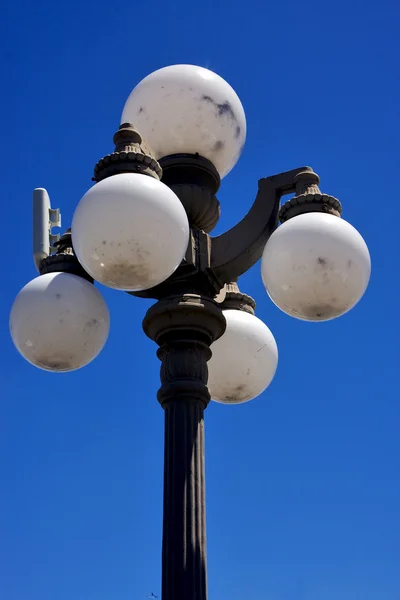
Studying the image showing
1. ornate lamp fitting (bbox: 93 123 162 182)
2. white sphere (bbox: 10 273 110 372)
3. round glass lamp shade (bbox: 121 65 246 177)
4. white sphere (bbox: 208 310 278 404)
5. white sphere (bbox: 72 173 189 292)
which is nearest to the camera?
white sphere (bbox: 72 173 189 292)

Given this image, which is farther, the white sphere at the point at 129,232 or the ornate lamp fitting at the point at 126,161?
the ornate lamp fitting at the point at 126,161

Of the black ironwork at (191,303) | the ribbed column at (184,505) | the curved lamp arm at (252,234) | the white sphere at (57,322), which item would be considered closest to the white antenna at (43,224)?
the black ironwork at (191,303)

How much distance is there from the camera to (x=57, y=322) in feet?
18.1

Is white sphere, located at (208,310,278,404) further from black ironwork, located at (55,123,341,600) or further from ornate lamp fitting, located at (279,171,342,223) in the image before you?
ornate lamp fitting, located at (279,171,342,223)

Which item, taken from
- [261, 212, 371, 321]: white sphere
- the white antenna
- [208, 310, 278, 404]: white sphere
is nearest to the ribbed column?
[261, 212, 371, 321]: white sphere

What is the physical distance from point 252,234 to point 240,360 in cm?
97

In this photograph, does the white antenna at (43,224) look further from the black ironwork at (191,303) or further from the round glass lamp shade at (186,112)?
the round glass lamp shade at (186,112)

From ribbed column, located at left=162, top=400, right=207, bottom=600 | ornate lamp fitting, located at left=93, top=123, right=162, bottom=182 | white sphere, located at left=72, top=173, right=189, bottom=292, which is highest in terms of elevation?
ornate lamp fitting, located at left=93, top=123, right=162, bottom=182

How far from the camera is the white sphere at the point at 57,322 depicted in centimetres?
553

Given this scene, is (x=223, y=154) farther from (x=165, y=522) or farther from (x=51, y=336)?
(x=165, y=522)

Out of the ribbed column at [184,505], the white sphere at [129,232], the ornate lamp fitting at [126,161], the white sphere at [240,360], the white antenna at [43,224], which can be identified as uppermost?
the white antenna at [43,224]

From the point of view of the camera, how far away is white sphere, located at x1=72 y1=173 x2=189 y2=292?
15.8ft

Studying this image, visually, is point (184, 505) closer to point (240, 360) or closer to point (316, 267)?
point (316, 267)

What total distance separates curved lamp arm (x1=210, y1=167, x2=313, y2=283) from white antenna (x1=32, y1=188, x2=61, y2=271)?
4.05ft
